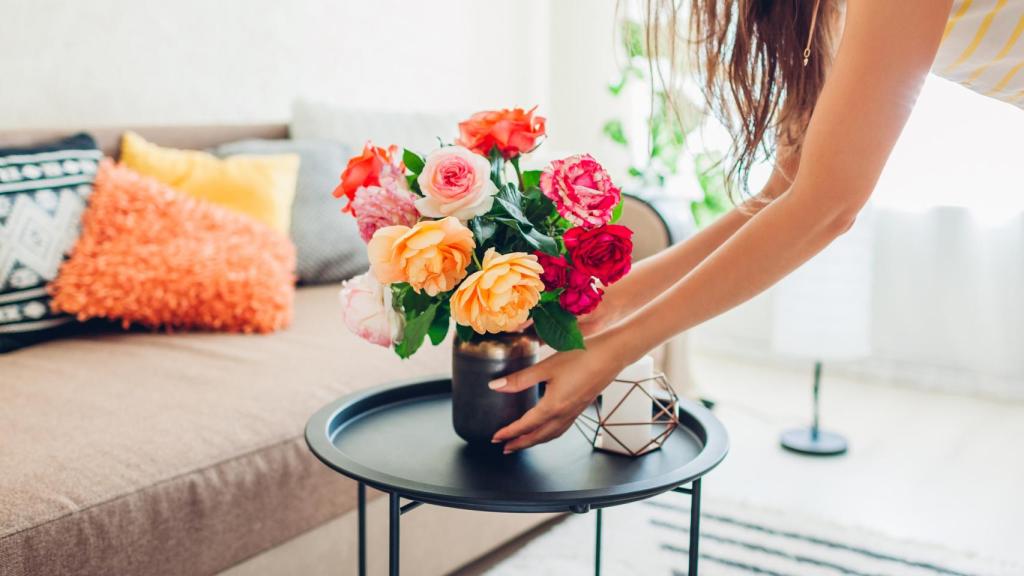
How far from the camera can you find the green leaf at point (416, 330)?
38.4 inches

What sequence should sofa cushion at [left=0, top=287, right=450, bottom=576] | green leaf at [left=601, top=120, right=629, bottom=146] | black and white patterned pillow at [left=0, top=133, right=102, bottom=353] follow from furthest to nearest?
1. green leaf at [left=601, top=120, right=629, bottom=146]
2. black and white patterned pillow at [left=0, top=133, right=102, bottom=353]
3. sofa cushion at [left=0, top=287, right=450, bottom=576]

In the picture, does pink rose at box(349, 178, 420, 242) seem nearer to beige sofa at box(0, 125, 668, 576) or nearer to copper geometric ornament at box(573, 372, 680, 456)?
copper geometric ornament at box(573, 372, 680, 456)

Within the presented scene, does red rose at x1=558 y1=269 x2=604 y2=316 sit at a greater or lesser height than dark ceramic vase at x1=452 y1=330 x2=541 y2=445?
greater

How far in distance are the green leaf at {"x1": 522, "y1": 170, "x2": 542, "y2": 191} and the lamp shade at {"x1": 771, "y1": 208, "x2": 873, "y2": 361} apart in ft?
5.15

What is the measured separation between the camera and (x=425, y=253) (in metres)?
0.91

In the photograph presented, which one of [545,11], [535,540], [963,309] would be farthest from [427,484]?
[545,11]

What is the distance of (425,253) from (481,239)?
8 cm

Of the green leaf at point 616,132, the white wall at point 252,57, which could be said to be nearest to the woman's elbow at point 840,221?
the white wall at point 252,57

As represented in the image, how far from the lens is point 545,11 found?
12.4 ft

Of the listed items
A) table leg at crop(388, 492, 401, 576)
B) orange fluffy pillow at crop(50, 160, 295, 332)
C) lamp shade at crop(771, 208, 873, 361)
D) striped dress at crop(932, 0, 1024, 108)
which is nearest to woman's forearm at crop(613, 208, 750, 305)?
striped dress at crop(932, 0, 1024, 108)

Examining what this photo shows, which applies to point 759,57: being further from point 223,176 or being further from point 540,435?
point 223,176

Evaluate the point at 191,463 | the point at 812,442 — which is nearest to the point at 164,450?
the point at 191,463

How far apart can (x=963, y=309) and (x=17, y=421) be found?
109 inches

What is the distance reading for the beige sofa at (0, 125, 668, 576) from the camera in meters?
1.10
